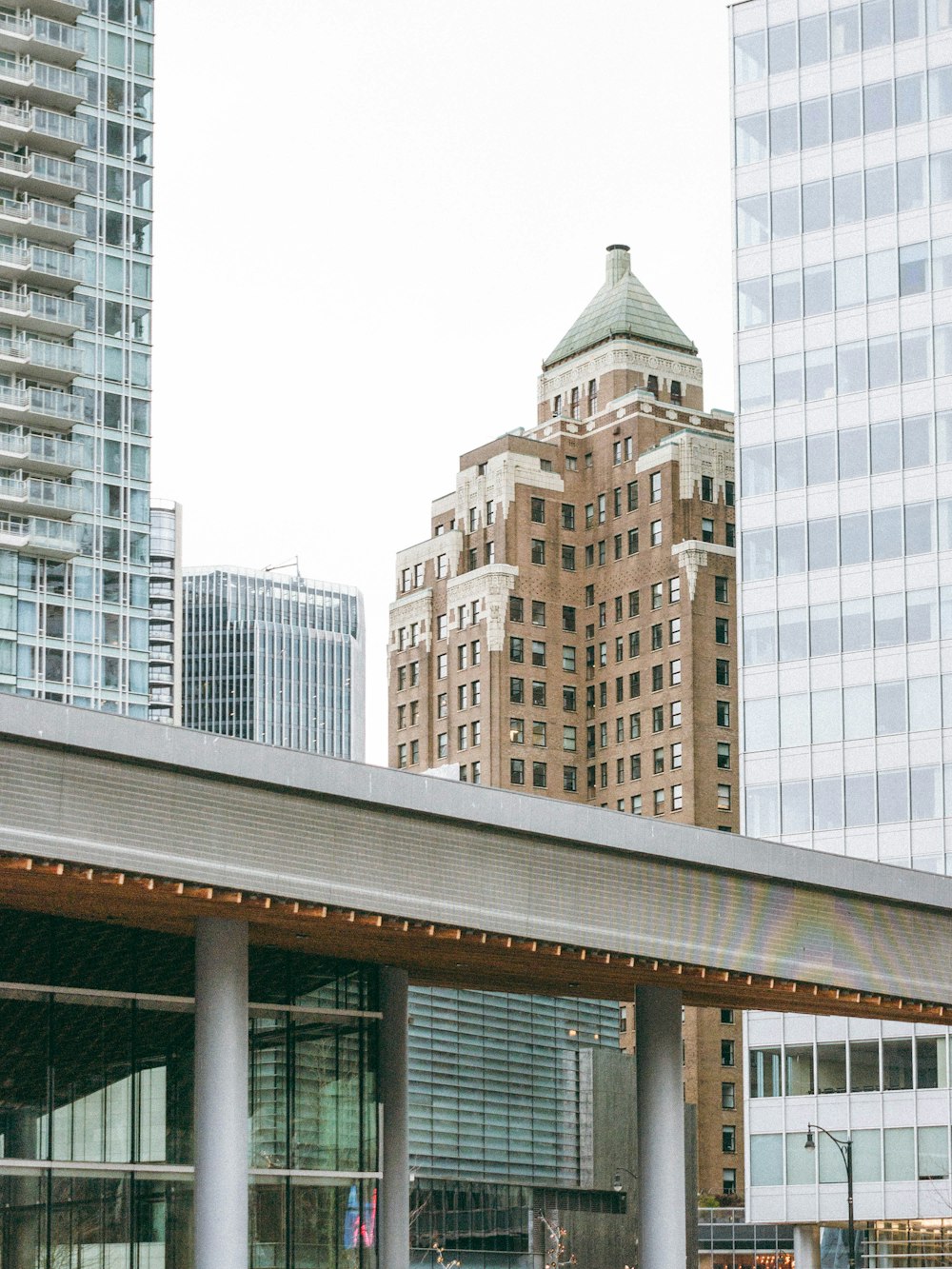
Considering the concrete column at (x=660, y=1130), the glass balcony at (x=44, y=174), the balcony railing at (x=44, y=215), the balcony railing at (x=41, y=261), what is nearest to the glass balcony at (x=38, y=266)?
the balcony railing at (x=41, y=261)

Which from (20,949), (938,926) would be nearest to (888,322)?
(938,926)

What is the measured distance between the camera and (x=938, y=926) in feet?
131

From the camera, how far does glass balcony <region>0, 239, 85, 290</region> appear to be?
350 ft

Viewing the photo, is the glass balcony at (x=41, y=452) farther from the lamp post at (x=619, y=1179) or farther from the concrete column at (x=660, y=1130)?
the concrete column at (x=660, y=1130)

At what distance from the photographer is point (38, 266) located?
10731 centimetres

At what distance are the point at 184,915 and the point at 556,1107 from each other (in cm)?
5059

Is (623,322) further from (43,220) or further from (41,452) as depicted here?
(41,452)

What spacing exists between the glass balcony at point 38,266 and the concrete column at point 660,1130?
7640cm

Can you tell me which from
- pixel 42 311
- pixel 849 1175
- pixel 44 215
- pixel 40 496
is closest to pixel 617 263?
pixel 44 215

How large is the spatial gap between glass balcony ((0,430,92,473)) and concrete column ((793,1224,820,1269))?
5046 cm

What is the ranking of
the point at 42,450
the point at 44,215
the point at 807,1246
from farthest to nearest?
the point at 44,215
the point at 42,450
the point at 807,1246

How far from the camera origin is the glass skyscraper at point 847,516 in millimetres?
82562

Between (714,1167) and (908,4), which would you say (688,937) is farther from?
(714,1167)

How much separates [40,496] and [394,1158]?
72.9 metres
